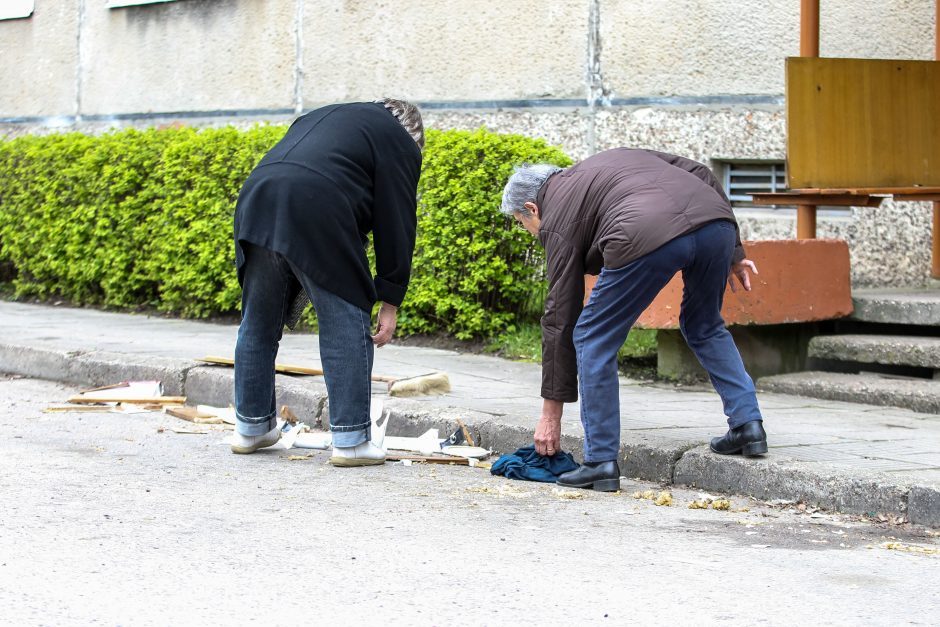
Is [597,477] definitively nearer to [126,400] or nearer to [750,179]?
[126,400]

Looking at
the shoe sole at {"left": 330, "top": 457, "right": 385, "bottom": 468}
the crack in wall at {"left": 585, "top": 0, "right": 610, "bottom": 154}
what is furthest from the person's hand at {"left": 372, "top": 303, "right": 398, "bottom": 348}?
the crack in wall at {"left": 585, "top": 0, "right": 610, "bottom": 154}

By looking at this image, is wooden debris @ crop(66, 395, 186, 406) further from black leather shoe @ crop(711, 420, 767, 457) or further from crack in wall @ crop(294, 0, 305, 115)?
crack in wall @ crop(294, 0, 305, 115)

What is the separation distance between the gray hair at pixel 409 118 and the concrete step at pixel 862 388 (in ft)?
9.28

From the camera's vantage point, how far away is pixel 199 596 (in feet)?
12.1

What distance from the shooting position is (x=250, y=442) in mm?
6094

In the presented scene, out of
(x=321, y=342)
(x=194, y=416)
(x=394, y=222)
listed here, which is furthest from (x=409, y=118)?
(x=194, y=416)

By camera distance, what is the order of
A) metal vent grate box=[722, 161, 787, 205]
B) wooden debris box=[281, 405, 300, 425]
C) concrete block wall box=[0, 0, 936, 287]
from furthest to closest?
metal vent grate box=[722, 161, 787, 205], concrete block wall box=[0, 0, 936, 287], wooden debris box=[281, 405, 300, 425]

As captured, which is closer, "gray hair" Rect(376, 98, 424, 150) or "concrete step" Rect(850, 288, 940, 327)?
"gray hair" Rect(376, 98, 424, 150)

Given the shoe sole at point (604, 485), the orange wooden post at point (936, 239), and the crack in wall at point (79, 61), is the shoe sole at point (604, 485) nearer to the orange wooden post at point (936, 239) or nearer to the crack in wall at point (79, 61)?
the orange wooden post at point (936, 239)

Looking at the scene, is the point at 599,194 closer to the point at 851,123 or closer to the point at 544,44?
the point at 851,123

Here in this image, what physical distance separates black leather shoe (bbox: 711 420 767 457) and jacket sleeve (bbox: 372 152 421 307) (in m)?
1.46

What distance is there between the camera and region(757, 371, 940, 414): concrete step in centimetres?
704

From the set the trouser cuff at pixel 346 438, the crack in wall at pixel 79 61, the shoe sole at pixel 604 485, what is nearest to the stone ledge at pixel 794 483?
the shoe sole at pixel 604 485

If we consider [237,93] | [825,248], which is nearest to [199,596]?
[825,248]
